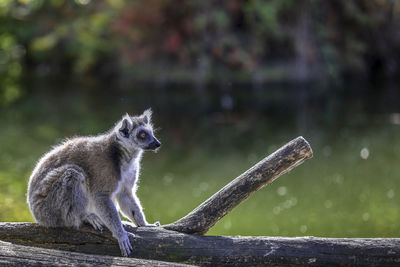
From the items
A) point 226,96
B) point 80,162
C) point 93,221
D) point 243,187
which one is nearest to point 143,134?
point 80,162

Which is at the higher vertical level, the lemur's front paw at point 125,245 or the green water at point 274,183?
the green water at point 274,183

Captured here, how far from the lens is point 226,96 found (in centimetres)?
2072

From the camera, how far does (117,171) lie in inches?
192

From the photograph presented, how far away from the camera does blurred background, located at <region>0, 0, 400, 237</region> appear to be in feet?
30.6

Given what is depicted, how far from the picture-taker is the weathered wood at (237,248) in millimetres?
4215

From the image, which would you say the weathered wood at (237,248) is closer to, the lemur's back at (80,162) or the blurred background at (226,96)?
the lemur's back at (80,162)

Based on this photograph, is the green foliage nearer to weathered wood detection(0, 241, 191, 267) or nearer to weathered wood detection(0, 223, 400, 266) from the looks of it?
weathered wood detection(0, 223, 400, 266)

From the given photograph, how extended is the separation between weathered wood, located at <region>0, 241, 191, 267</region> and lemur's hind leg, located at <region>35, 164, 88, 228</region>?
591 mm

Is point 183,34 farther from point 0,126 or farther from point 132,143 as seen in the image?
point 132,143

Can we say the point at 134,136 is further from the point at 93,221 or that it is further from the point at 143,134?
the point at 93,221

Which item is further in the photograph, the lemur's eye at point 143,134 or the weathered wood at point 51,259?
the lemur's eye at point 143,134

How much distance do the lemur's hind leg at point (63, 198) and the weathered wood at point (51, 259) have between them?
591 mm

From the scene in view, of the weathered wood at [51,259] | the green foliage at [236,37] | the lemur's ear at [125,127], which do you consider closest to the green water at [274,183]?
the lemur's ear at [125,127]

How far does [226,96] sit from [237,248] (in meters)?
16.7
